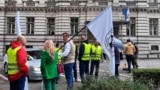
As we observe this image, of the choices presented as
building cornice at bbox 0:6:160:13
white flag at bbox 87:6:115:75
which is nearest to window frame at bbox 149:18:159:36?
building cornice at bbox 0:6:160:13

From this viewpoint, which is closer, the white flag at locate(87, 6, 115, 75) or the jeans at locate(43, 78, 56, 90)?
the jeans at locate(43, 78, 56, 90)

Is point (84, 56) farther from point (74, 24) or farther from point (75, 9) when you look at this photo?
point (74, 24)

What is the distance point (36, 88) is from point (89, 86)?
753 centimetres

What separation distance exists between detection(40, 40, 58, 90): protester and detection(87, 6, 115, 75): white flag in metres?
1.95

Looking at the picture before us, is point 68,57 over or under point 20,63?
under

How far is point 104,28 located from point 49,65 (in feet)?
7.47

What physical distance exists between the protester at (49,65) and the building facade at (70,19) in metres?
39.7

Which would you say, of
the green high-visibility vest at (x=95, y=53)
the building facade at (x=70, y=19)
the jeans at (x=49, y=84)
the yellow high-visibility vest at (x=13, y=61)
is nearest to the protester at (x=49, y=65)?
the jeans at (x=49, y=84)

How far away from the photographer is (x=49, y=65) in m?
11.3

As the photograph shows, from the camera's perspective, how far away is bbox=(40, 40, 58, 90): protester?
11078 millimetres

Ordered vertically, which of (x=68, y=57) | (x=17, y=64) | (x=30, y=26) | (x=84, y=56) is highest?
(x=30, y=26)

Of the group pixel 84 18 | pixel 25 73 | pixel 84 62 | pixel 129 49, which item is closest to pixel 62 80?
pixel 84 62

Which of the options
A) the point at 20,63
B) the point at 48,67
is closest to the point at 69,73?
the point at 48,67

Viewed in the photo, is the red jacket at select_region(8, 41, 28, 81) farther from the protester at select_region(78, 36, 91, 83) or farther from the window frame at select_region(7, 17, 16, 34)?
the window frame at select_region(7, 17, 16, 34)
